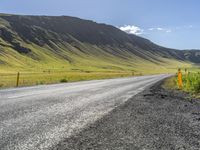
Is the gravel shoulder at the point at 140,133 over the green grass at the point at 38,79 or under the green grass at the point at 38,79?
over

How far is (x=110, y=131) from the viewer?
7.92 metres

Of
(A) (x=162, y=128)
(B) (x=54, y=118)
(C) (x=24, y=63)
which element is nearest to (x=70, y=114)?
(B) (x=54, y=118)

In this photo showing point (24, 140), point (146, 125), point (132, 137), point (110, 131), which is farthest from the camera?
point (146, 125)

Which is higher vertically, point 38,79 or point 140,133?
point 140,133

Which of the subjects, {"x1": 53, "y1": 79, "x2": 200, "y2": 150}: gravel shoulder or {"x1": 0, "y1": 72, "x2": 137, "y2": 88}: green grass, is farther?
{"x1": 0, "y1": 72, "x2": 137, "y2": 88}: green grass

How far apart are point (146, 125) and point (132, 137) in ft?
5.32

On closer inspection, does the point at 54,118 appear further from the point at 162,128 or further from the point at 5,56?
the point at 5,56

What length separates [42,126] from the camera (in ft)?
27.0

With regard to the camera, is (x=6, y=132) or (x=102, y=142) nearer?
(x=102, y=142)

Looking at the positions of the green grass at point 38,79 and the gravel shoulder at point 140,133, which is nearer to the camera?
the gravel shoulder at point 140,133

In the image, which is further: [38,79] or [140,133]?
[38,79]

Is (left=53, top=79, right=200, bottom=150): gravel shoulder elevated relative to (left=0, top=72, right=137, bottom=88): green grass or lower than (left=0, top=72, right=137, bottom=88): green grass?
elevated

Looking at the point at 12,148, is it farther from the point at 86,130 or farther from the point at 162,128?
the point at 162,128

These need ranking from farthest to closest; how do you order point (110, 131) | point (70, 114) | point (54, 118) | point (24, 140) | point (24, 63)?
point (24, 63)
point (70, 114)
point (54, 118)
point (110, 131)
point (24, 140)
